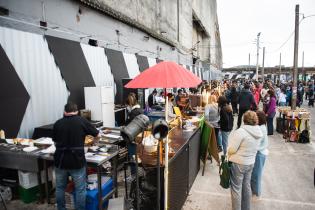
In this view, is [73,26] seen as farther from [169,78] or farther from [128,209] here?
[128,209]

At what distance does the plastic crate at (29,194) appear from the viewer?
5049 mm

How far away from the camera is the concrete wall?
6880mm

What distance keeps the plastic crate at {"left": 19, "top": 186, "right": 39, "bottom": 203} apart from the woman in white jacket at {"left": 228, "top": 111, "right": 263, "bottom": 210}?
3934 mm

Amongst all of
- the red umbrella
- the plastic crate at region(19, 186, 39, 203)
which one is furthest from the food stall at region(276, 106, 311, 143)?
the plastic crate at region(19, 186, 39, 203)

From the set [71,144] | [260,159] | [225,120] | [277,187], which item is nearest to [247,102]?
[225,120]

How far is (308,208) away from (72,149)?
4.55 m

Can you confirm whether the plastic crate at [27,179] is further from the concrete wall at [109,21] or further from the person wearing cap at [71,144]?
the concrete wall at [109,21]

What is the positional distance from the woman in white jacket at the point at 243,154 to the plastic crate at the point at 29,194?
3.93 metres

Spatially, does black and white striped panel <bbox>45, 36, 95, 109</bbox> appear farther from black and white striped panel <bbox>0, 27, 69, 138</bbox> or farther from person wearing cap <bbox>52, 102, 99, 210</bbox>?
person wearing cap <bbox>52, 102, 99, 210</bbox>

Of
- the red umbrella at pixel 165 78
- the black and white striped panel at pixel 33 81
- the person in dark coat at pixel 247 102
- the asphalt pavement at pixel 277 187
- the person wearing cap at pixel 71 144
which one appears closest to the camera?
the red umbrella at pixel 165 78

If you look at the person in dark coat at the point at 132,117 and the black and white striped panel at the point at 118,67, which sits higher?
the black and white striped panel at the point at 118,67

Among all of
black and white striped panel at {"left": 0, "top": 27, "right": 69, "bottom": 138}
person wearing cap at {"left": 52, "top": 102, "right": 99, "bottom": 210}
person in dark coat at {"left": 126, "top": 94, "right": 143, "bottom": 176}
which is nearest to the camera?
person wearing cap at {"left": 52, "top": 102, "right": 99, "bottom": 210}

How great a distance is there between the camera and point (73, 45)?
836 cm

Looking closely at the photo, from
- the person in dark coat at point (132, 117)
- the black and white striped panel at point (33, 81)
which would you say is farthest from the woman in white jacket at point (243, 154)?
the black and white striped panel at point (33, 81)
